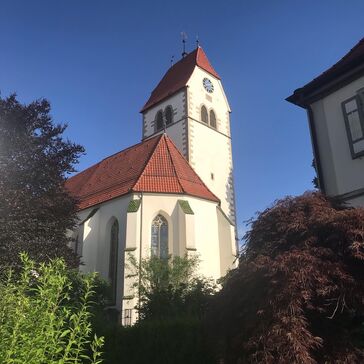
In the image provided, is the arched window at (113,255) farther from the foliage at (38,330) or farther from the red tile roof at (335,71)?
the foliage at (38,330)

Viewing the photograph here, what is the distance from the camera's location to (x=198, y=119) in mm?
30516

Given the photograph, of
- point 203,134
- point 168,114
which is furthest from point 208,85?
point 203,134

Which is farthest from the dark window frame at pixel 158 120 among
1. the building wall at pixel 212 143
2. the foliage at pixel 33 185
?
the foliage at pixel 33 185

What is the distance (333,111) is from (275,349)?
840 centimetres

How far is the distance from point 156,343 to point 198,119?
2191 cm

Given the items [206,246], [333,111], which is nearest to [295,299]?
[333,111]

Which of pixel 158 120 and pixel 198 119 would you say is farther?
pixel 158 120

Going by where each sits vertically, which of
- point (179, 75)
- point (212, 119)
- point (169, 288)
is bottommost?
point (169, 288)

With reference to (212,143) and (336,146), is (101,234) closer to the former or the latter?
(212,143)

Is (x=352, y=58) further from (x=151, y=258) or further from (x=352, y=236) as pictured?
(x=151, y=258)

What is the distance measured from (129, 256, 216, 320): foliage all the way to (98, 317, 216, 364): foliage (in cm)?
175

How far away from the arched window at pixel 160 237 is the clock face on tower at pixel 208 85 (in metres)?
16.1

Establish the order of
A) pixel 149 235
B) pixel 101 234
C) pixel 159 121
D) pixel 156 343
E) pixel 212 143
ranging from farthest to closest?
pixel 159 121 < pixel 212 143 < pixel 101 234 < pixel 149 235 < pixel 156 343

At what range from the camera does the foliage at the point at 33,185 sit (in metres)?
12.4
